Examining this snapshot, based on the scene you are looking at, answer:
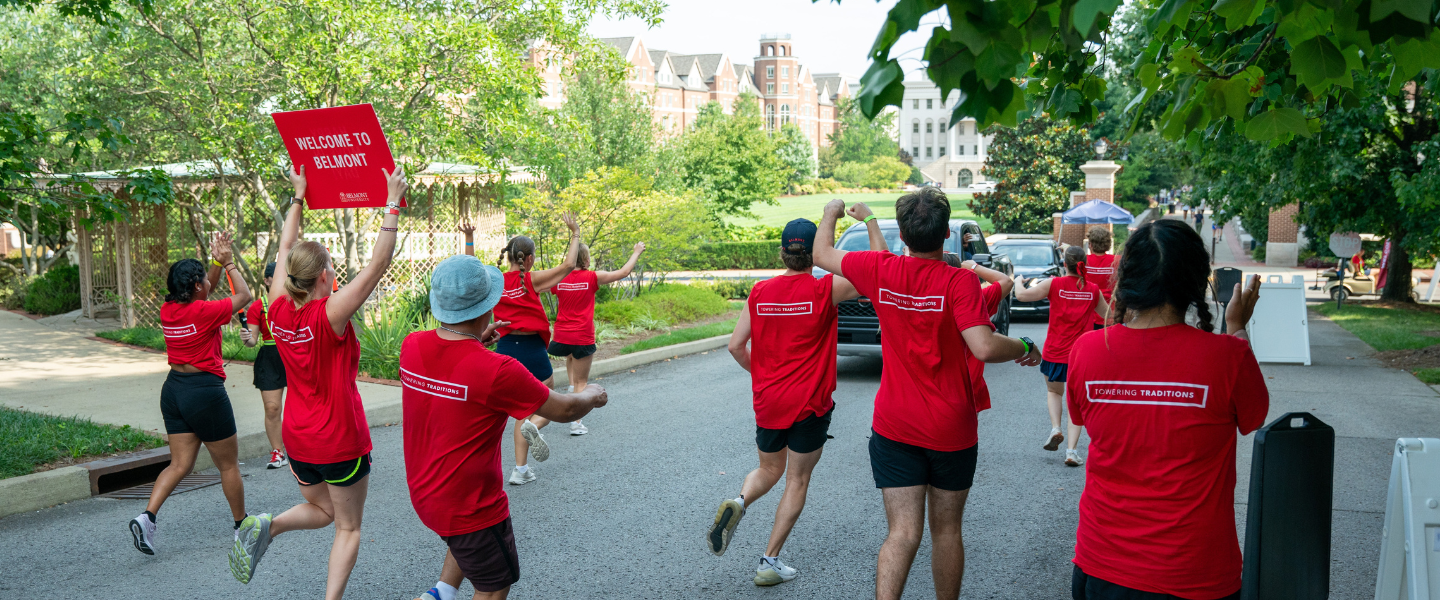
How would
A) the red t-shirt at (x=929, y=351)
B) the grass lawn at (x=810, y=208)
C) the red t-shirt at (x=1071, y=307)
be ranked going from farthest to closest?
→ 1. the grass lawn at (x=810, y=208)
2. the red t-shirt at (x=1071, y=307)
3. the red t-shirt at (x=929, y=351)

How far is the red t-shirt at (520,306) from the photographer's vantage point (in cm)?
663

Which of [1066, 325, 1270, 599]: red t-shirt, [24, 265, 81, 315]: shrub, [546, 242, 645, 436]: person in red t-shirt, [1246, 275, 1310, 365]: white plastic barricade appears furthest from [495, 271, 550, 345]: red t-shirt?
[24, 265, 81, 315]: shrub

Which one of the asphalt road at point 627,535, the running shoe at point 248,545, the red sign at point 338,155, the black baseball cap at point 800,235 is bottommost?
the asphalt road at point 627,535

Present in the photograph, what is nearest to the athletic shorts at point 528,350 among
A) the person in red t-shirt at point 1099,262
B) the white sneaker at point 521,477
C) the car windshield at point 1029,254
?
the white sneaker at point 521,477

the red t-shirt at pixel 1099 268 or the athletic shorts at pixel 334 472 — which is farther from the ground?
the red t-shirt at pixel 1099 268

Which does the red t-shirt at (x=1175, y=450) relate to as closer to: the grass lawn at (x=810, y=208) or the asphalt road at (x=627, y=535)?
the asphalt road at (x=627, y=535)

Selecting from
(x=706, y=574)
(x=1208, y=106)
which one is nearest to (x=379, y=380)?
(x=706, y=574)

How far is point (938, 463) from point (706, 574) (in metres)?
1.80

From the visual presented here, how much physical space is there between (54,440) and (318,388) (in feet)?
14.7

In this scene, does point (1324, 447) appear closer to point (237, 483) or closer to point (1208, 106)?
point (1208, 106)

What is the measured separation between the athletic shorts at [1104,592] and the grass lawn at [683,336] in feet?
34.5

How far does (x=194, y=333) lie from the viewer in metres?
5.31

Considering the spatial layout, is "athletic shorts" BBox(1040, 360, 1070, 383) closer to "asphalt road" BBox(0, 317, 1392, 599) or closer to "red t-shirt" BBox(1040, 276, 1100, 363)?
"red t-shirt" BBox(1040, 276, 1100, 363)

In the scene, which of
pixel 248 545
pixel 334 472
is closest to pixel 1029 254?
pixel 334 472
